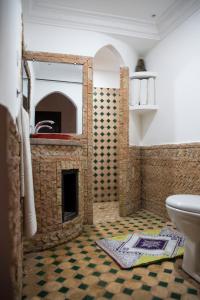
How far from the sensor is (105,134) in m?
4.14

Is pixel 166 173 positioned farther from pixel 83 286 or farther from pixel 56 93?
pixel 83 286

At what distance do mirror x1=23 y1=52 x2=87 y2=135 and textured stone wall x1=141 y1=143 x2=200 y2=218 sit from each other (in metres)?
1.08

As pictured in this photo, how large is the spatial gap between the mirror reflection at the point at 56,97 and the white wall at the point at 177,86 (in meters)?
1.07

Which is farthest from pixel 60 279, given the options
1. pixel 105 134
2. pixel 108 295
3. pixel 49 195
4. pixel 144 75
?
pixel 105 134

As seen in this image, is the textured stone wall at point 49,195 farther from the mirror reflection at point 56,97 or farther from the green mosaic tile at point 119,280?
the green mosaic tile at point 119,280

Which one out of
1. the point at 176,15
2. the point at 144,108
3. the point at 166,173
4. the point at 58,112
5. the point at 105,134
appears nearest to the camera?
the point at 176,15

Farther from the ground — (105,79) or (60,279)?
(105,79)

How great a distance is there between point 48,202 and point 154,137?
1.75m

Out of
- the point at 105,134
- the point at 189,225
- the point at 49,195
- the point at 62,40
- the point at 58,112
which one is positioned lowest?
the point at 189,225

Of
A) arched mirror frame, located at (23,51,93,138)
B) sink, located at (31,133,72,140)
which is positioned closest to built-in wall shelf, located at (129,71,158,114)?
arched mirror frame, located at (23,51,93,138)

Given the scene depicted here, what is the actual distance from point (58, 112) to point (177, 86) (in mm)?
1416

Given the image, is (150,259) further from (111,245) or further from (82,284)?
(82,284)

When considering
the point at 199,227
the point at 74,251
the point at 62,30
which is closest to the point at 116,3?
the point at 62,30

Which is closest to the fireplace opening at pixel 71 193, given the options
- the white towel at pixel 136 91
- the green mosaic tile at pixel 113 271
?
the green mosaic tile at pixel 113 271
